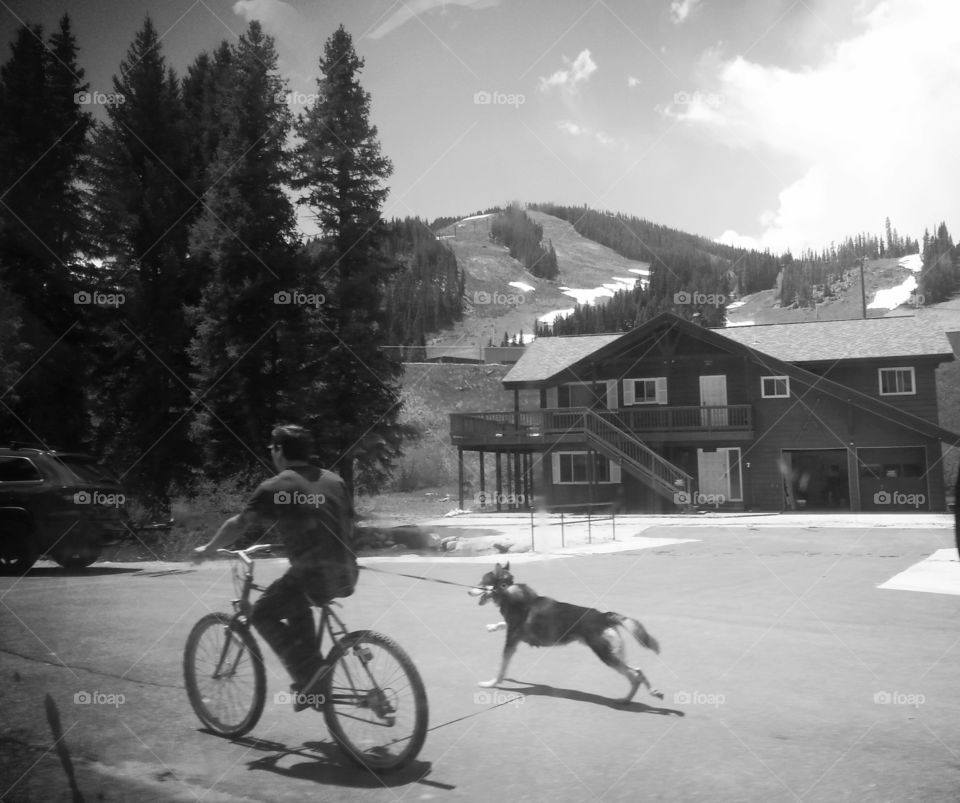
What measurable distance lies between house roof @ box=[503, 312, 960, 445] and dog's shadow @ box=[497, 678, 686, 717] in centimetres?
1655

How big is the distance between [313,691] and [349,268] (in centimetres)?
181

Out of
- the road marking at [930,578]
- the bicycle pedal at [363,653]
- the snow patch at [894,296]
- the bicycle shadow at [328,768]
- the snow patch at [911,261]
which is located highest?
the snow patch at [894,296]

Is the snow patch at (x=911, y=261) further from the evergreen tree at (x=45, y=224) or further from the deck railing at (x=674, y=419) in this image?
the evergreen tree at (x=45, y=224)

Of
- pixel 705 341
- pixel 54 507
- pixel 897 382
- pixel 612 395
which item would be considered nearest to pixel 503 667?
pixel 54 507

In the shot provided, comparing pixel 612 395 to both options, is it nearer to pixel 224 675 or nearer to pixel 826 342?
pixel 826 342

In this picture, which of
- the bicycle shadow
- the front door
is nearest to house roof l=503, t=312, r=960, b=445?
the front door

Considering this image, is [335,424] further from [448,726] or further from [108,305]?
[448,726]

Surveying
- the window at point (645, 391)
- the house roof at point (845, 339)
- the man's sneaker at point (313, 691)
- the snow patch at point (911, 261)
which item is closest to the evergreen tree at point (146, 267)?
the man's sneaker at point (313, 691)

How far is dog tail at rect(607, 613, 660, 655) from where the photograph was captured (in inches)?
156

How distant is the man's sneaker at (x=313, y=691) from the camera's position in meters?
3.22

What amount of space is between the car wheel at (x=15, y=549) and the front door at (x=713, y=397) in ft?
80.8

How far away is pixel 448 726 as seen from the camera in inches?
139

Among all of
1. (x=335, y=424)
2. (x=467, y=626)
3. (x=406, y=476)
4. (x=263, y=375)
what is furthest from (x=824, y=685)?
(x=263, y=375)

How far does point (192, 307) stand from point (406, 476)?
1.53 meters
